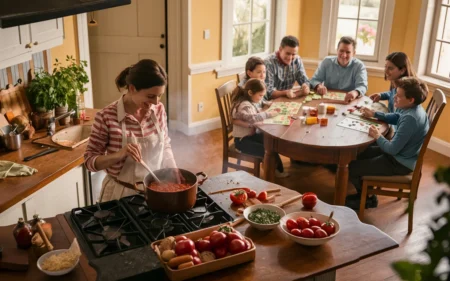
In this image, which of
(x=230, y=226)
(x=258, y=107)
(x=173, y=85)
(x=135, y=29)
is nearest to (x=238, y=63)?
(x=173, y=85)

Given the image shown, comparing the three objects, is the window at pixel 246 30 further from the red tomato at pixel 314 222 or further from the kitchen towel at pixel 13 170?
the red tomato at pixel 314 222

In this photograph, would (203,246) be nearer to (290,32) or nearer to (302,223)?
(302,223)

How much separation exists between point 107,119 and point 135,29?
132 inches

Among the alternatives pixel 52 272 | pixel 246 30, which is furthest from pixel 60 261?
pixel 246 30

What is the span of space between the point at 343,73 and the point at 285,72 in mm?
577

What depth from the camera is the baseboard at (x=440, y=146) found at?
17.4 feet

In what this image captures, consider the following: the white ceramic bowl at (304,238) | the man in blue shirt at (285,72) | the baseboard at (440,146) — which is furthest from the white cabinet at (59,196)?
the baseboard at (440,146)

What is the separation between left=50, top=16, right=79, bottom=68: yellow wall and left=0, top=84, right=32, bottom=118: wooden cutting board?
21.4 inches

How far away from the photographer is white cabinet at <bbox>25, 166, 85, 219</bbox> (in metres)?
2.87

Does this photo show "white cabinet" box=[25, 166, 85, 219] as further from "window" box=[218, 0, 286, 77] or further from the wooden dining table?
"window" box=[218, 0, 286, 77]

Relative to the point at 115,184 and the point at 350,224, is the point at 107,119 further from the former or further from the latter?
the point at 350,224

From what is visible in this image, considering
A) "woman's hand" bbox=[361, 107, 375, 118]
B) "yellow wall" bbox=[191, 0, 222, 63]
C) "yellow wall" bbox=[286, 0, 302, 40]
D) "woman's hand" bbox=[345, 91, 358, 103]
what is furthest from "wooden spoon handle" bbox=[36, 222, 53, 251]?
"yellow wall" bbox=[286, 0, 302, 40]

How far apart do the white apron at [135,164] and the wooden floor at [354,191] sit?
1.56 m

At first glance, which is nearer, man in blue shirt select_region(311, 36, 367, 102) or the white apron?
the white apron
